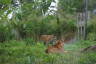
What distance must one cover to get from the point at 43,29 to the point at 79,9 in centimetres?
505

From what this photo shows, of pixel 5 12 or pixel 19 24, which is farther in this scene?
pixel 19 24

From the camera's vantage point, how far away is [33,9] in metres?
8.55

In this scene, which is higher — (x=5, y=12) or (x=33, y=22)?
(x=5, y=12)

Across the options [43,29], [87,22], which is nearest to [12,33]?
[43,29]

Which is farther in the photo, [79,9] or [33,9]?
[79,9]

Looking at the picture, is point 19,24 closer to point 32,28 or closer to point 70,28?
point 32,28

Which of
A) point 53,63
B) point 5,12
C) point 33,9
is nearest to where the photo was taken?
point 53,63

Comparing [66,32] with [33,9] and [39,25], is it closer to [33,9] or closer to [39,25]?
[39,25]

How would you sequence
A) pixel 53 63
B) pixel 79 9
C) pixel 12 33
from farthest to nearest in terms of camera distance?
pixel 79 9 < pixel 12 33 < pixel 53 63

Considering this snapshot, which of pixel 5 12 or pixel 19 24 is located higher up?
pixel 5 12

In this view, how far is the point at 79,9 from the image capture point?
19391 mm

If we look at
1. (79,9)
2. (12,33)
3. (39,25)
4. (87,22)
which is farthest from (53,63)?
(79,9)

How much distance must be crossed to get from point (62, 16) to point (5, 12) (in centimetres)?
952

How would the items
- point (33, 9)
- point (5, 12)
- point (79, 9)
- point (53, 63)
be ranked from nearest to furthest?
point (53, 63) < point (5, 12) < point (33, 9) < point (79, 9)
